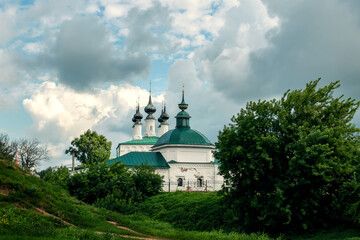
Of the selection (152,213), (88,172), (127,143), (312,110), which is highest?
(127,143)

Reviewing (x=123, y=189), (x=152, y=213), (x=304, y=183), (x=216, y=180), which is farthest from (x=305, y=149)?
(x=216, y=180)

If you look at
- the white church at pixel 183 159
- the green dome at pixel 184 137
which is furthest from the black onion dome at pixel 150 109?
the green dome at pixel 184 137

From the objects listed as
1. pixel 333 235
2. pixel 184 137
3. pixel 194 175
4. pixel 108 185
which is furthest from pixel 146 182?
pixel 333 235

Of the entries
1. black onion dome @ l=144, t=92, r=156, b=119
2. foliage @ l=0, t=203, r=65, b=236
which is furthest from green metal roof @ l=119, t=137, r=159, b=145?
foliage @ l=0, t=203, r=65, b=236

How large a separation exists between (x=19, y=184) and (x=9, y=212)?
380 cm

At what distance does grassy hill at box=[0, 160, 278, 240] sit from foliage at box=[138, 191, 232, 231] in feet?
7.83

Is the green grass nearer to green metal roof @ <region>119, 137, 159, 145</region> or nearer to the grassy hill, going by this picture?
the grassy hill

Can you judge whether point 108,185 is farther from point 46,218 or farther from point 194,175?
point 194,175

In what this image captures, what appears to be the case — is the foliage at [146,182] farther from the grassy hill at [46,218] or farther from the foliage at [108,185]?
the grassy hill at [46,218]

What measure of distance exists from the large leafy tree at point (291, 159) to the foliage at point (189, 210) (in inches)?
74.8

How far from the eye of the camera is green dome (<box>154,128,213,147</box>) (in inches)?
1809

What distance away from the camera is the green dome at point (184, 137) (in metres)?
45.9

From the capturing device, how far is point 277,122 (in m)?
21.6

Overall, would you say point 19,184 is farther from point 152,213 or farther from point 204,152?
point 204,152
